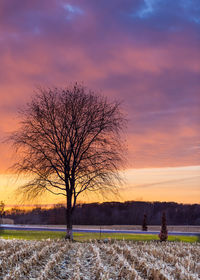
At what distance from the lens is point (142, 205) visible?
186 ft

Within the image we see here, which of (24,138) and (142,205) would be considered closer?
(24,138)

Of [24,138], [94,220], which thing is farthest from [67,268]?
[94,220]

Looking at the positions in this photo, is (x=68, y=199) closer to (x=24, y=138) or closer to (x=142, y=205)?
(x=24, y=138)

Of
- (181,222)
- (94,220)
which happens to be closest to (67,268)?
(94,220)

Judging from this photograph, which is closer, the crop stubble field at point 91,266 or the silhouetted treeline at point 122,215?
the crop stubble field at point 91,266

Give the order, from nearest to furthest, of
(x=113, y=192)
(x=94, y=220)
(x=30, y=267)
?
(x=30, y=267) → (x=113, y=192) → (x=94, y=220)

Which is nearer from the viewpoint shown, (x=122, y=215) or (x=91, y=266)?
(x=91, y=266)

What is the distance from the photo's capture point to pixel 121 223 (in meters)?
57.6

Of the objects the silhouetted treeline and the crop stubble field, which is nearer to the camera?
the crop stubble field

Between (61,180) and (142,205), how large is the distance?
31.0 m

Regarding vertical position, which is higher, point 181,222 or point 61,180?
point 61,180

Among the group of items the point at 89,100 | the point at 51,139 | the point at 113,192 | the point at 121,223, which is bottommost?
the point at 121,223

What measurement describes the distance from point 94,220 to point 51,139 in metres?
30.1

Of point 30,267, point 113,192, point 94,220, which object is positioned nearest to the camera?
point 30,267
